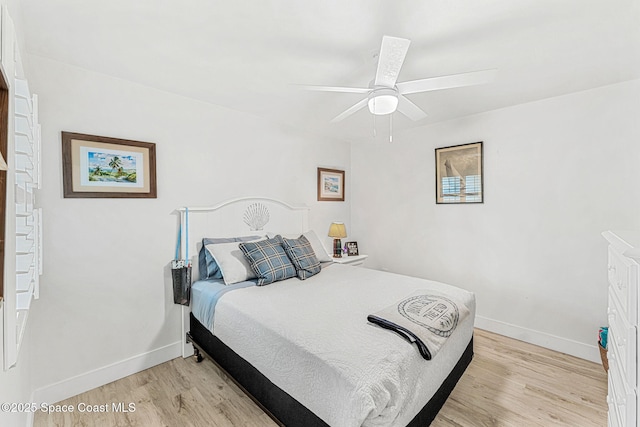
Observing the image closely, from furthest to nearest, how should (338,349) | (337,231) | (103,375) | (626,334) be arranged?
(337,231)
(103,375)
(338,349)
(626,334)

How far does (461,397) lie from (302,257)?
1673 mm

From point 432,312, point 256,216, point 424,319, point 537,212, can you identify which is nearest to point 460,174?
point 537,212

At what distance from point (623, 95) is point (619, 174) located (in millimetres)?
647

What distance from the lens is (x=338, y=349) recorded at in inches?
58.0

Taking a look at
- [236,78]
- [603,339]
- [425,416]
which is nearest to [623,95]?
[603,339]

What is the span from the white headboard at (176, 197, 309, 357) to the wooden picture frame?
1.41 ft

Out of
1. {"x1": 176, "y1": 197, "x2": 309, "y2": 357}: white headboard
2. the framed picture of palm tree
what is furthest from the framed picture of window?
the framed picture of palm tree

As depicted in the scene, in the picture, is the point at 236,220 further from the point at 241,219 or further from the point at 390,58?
the point at 390,58

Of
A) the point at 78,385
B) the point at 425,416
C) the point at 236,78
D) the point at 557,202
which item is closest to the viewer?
the point at 425,416

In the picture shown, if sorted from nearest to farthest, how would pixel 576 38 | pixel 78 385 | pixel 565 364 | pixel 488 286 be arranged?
pixel 576 38 < pixel 78 385 < pixel 565 364 < pixel 488 286

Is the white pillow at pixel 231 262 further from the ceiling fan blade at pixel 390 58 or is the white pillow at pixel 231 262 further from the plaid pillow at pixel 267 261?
the ceiling fan blade at pixel 390 58

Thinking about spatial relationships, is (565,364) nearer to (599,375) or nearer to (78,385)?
(599,375)

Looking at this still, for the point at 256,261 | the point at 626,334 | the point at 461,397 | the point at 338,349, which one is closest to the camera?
the point at 626,334

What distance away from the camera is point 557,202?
275cm
